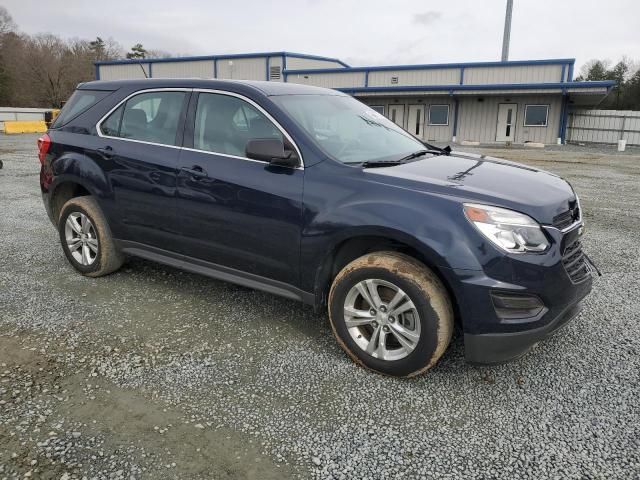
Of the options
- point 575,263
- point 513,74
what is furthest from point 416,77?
point 575,263

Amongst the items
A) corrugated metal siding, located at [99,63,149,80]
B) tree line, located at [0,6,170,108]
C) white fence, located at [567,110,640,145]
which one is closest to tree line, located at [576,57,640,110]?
white fence, located at [567,110,640,145]

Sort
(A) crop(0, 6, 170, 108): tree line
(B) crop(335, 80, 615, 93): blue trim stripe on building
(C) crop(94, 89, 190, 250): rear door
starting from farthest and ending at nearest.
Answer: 1. (A) crop(0, 6, 170, 108): tree line
2. (B) crop(335, 80, 615, 93): blue trim stripe on building
3. (C) crop(94, 89, 190, 250): rear door

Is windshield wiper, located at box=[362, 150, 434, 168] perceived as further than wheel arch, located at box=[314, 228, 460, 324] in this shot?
Yes

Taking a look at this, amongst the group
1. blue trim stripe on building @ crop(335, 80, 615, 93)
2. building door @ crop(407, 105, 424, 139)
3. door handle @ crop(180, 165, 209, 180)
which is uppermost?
blue trim stripe on building @ crop(335, 80, 615, 93)

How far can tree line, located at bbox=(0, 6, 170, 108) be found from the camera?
60.4 metres

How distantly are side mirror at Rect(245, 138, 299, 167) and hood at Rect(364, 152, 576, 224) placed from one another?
0.54m

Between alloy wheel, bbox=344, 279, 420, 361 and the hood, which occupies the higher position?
the hood

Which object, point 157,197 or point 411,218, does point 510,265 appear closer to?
point 411,218

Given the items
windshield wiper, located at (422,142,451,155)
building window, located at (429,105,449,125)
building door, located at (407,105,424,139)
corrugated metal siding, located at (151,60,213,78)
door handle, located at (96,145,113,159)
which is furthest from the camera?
corrugated metal siding, located at (151,60,213,78)

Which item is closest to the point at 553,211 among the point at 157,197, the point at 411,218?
the point at 411,218

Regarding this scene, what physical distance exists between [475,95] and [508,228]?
94.6 feet

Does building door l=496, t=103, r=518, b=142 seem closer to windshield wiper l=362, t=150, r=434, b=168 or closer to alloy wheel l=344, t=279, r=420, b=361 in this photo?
windshield wiper l=362, t=150, r=434, b=168

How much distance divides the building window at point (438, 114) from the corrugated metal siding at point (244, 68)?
44.0ft

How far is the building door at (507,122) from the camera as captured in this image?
29.3 m
